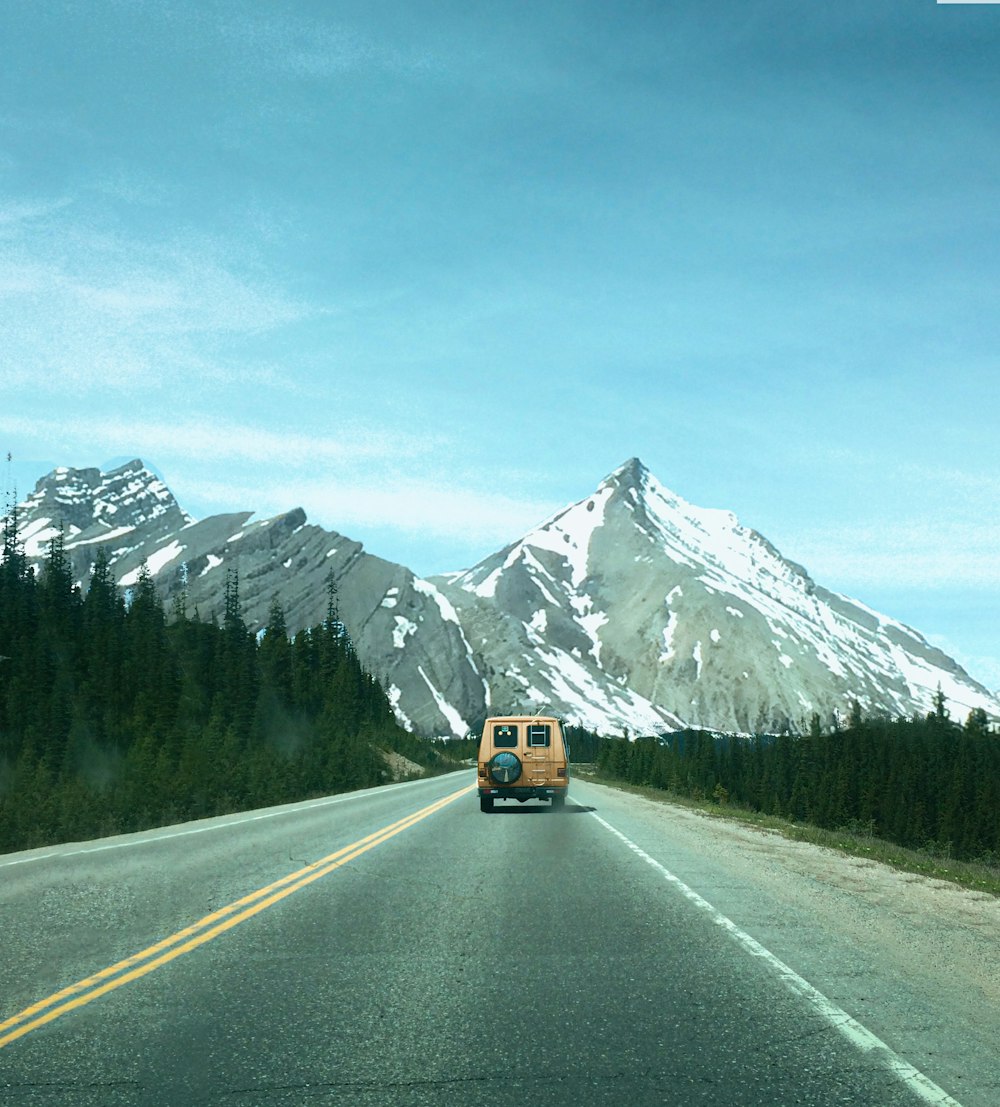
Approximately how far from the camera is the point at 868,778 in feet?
311

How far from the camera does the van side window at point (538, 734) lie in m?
28.9

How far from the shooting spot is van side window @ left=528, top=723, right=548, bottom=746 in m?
28.9

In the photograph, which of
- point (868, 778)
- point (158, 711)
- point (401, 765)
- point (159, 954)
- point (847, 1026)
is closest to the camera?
point (847, 1026)

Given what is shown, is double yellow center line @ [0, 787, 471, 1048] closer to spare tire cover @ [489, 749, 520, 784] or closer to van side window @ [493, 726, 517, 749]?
spare tire cover @ [489, 749, 520, 784]

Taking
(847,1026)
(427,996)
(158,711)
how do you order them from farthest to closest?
(158,711) < (427,996) < (847,1026)

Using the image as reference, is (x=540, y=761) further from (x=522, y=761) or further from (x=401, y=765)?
(x=401, y=765)

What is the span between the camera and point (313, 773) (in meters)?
52.2

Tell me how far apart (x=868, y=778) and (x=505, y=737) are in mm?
75311

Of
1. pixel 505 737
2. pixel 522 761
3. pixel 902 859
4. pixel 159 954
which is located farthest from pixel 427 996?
pixel 505 737

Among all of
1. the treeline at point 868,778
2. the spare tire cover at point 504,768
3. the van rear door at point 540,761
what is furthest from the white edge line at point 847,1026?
the treeline at point 868,778

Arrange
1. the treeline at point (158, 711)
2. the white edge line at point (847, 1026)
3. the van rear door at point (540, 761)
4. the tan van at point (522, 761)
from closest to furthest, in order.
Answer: the white edge line at point (847, 1026)
the tan van at point (522, 761)
the van rear door at point (540, 761)
the treeline at point (158, 711)

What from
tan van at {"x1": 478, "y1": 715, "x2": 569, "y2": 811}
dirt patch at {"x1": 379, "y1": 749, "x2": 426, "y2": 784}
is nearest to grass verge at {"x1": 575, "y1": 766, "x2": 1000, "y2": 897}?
tan van at {"x1": 478, "y1": 715, "x2": 569, "y2": 811}

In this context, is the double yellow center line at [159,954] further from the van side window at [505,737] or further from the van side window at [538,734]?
the van side window at [538,734]

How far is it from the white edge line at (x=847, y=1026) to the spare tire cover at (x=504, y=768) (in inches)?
672
